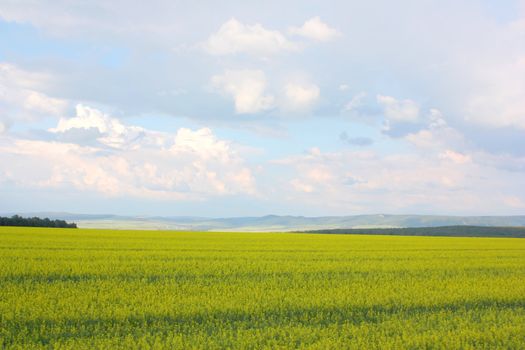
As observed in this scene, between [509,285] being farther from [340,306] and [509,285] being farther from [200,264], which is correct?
[200,264]

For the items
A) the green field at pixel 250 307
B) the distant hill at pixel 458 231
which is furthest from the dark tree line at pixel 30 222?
the green field at pixel 250 307

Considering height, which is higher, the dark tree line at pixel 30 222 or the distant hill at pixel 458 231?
the dark tree line at pixel 30 222

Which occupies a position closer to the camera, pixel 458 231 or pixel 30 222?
pixel 30 222

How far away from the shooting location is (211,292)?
12891mm

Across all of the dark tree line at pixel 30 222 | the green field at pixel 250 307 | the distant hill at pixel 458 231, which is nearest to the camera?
the green field at pixel 250 307

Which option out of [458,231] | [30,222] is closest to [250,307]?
[30,222]

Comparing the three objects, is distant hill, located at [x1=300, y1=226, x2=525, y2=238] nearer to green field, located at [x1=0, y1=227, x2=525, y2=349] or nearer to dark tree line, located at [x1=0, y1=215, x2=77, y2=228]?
dark tree line, located at [x1=0, y1=215, x2=77, y2=228]

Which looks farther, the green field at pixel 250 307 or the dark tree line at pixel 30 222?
the dark tree line at pixel 30 222

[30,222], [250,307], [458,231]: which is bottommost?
[458,231]

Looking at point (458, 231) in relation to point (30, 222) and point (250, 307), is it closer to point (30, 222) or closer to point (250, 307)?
point (30, 222)

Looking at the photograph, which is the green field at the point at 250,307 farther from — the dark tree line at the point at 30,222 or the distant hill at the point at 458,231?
the distant hill at the point at 458,231

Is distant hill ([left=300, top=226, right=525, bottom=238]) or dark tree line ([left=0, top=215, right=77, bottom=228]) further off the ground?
dark tree line ([left=0, top=215, right=77, bottom=228])

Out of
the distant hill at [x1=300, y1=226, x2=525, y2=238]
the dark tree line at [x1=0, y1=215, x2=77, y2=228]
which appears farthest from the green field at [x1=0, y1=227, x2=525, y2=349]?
the distant hill at [x1=300, y1=226, x2=525, y2=238]

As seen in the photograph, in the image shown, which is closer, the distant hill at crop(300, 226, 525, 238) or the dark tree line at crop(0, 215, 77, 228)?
the dark tree line at crop(0, 215, 77, 228)
